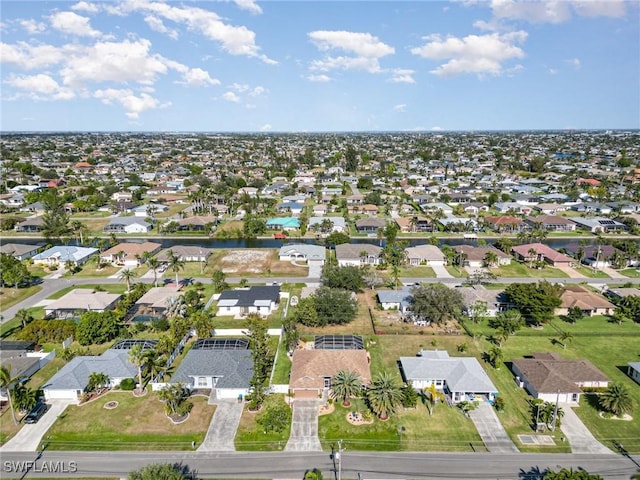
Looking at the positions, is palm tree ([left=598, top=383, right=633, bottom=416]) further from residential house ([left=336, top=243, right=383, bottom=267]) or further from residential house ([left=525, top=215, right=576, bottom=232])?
residential house ([left=525, top=215, right=576, bottom=232])

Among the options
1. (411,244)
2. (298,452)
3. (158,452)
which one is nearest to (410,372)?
(298,452)

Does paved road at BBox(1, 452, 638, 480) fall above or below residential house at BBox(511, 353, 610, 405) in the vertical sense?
below

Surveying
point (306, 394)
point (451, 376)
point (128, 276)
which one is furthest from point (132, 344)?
point (451, 376)

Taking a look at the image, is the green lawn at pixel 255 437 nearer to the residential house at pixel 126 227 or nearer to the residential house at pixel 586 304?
the residential house at pixel 586 304

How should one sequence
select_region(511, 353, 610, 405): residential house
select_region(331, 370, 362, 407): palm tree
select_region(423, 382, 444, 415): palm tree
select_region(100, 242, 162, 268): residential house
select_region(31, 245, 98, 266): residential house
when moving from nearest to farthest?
select_region(331, 370, 362, 407): palm tree → select_region(423, 382, 444, 415): palm tree → select_region(511, 353, 610, 405): residential house → select_region(31, 245, 98, 266): residential house → select_region(100, 242, 162, 268): residential house

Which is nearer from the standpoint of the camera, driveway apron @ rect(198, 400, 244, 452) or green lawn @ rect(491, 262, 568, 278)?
driveway apron @ rect(198, 400, 244, 452)

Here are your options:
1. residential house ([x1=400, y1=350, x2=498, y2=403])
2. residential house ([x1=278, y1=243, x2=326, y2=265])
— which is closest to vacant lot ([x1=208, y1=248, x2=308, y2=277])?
residential house ([x1=278, y1=243, x2=326, y2=265])

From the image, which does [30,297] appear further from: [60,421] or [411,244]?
[411,244]
